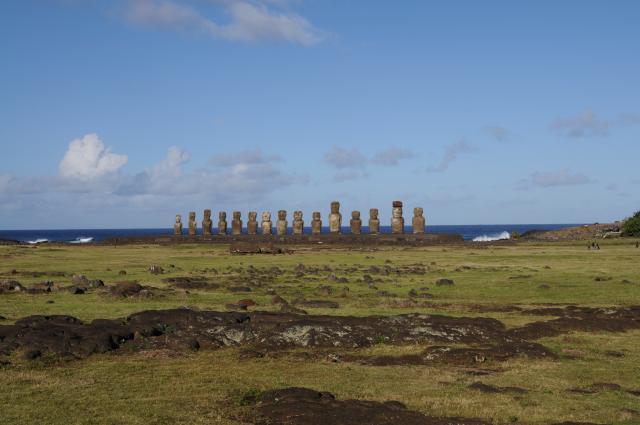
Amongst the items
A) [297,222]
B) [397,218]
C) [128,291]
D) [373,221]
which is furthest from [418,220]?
[128,291]

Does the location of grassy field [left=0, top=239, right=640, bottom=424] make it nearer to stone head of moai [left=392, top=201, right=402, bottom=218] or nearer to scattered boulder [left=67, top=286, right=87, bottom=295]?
scattered boulder [left=67, top=286, right=87, bottom=295]

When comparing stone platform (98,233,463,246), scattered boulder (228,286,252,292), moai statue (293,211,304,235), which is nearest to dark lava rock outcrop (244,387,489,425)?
scattered boulder (228,286,252,292)

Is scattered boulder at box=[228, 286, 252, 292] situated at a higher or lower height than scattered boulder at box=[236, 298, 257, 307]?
higher

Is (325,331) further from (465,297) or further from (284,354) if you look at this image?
(465,297)

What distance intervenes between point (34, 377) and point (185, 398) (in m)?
3.86

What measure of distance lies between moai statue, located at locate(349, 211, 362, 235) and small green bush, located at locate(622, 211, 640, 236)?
3085 cm

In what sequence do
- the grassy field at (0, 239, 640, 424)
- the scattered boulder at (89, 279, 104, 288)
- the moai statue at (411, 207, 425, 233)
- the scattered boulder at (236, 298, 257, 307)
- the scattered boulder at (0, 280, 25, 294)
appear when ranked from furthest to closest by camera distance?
1. the moai statue at (411, 207, 425, 233)
2. the scattered boulder at (89, 279, 104, 288)
3. the scattered boulder at (0, 280, 25, 294)
4. the scattered boulder at (236, 298, 257, 307)
5. the grassy field at (0, 239, 640, 424)

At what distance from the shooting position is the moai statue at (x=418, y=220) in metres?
76.6

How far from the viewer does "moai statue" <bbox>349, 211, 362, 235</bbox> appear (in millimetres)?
80250

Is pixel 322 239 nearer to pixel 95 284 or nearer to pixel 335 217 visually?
pixel 335 217

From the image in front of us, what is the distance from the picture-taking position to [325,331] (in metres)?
19.0

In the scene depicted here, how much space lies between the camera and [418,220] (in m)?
77.2

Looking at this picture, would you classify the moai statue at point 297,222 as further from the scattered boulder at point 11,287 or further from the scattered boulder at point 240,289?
the scattered boulder at point 11,287

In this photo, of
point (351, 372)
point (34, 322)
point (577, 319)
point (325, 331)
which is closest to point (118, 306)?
point (34, 322)
